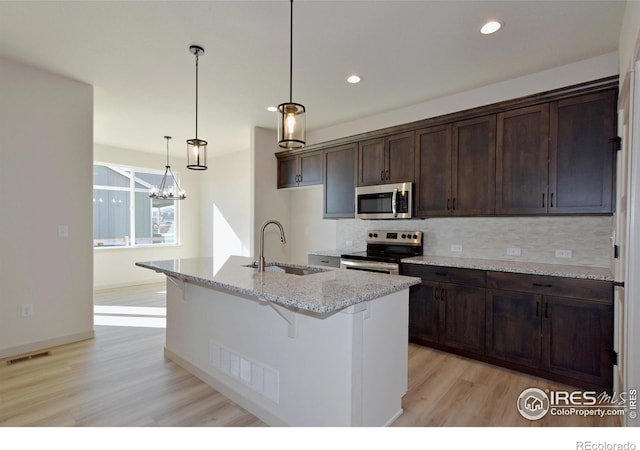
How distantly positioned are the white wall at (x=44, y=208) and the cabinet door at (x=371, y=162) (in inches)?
A: 122

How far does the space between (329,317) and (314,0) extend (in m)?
2.03

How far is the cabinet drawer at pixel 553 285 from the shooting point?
238cm

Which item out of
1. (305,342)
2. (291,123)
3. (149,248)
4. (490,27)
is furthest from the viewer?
(149,248)

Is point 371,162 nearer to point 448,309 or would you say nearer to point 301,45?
point 301,45

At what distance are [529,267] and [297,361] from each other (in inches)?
85.5

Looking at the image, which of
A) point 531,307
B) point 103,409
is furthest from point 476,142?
point 103,409

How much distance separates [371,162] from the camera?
4090mm

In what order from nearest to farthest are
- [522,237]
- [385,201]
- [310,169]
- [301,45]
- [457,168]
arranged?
[301,45], [522,237], [457,168], [385,201], [310,169]

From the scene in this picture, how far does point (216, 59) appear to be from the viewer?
292 cm

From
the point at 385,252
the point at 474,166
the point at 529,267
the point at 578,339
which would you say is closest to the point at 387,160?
the point at 474,166

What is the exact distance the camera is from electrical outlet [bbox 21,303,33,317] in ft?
10.3

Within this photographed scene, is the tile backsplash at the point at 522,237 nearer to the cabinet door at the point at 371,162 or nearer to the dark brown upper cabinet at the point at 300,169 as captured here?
the cabinet door at the point at 371,162

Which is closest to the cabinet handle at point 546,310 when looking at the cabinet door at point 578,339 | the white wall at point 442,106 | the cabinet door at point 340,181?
the cabinet door at point 578,339

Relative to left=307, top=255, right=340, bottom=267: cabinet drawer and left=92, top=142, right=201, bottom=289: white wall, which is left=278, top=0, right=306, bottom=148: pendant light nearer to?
left=307, top=255, right=340, bottom=267: cabinet drawer
